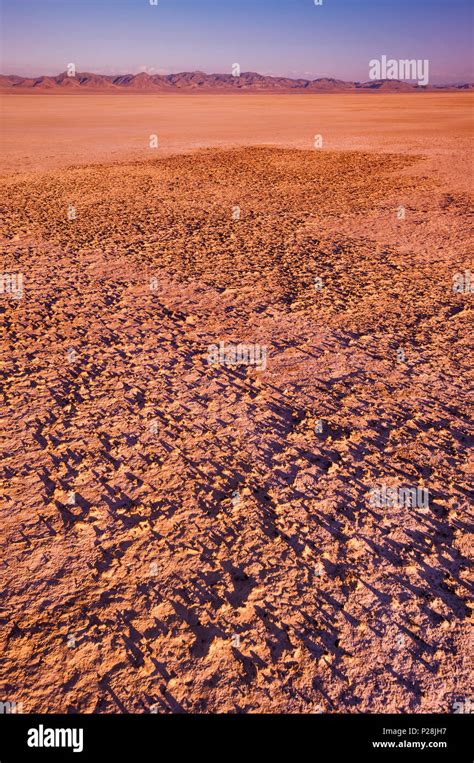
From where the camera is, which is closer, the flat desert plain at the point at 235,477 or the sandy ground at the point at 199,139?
the flat desert plain at the point at 235,477

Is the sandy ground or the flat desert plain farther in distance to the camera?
the sandy ground

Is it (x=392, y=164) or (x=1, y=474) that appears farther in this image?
(x=392, y=164)

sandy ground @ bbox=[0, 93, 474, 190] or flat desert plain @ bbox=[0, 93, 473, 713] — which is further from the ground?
sandy ground @ bbox=[0, 93, 474, 190]

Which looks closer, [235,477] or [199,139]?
[235,477]

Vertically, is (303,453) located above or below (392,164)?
below

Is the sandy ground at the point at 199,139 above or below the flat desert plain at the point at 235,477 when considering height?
above

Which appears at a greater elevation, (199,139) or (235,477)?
(199,139)

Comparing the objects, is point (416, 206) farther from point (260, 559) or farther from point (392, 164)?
point (260, 559)

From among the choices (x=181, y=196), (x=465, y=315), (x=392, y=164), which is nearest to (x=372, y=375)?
(x=465, y=315)
